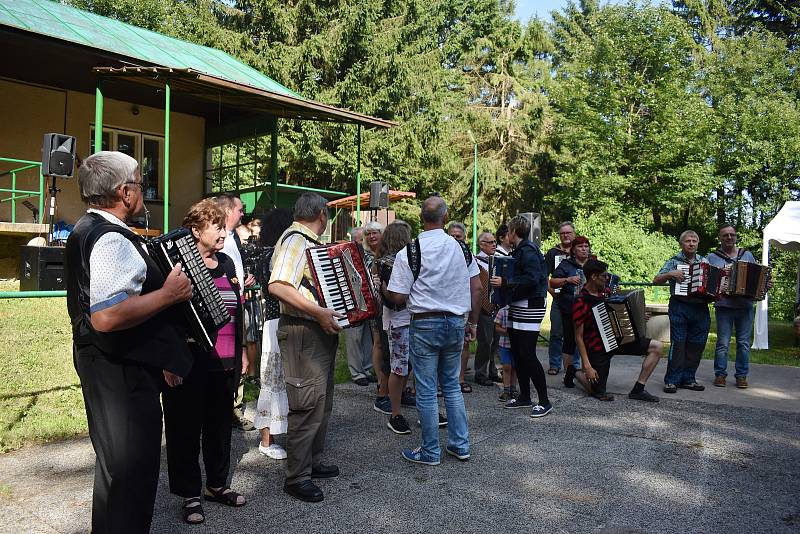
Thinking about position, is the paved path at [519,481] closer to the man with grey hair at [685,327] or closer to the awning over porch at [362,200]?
the man with grey hair at [685,327]

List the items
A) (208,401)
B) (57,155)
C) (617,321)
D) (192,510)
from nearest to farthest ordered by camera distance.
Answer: (192,510) < (208,401) < (617,321) < (57,155)

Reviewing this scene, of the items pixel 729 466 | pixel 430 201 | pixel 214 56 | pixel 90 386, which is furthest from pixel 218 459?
pixel 214 56

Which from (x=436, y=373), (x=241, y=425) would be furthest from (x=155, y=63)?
(x=436, y=373)

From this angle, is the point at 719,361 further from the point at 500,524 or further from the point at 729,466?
the point at 500,524

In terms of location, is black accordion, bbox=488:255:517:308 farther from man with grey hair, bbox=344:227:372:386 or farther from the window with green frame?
the window with green frame

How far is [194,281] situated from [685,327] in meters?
6.66

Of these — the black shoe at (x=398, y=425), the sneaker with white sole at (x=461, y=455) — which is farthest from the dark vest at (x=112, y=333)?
the black shoe at (x=398, y=425)

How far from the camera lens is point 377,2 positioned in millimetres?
25766

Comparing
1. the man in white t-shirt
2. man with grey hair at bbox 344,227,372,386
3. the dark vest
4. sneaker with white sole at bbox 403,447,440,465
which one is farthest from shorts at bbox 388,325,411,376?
the dark vest

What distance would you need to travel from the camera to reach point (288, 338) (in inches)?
166

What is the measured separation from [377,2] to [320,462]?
24567 mm

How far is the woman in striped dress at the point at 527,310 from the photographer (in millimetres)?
6234

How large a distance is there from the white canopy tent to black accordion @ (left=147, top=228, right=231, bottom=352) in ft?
37.1

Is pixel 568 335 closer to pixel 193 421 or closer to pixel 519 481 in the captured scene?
pixel 519 481
